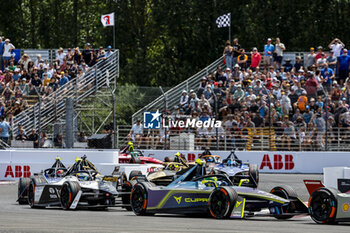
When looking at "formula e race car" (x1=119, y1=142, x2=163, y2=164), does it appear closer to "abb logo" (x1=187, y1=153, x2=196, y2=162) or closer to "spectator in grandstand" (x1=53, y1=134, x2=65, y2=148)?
"abb logo" (x1=187, y1=153, x2=196, y2=162)

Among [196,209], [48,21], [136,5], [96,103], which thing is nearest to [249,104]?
[96,103]

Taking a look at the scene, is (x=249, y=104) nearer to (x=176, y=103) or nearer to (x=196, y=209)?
(x=176, y=103)

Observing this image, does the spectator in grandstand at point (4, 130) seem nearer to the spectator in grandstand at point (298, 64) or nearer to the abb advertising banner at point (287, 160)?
the abb advertising banner at point (287, 160)

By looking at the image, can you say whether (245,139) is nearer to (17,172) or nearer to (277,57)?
(277,57)

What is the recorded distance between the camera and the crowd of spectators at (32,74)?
31062 millimetres

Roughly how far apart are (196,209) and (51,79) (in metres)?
20.0

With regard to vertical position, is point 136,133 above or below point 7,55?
below

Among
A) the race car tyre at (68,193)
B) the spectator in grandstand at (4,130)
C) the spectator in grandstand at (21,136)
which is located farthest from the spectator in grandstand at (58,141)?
the race car tyre at (68,193)

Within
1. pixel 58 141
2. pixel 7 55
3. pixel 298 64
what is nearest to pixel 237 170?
pixel 58 141

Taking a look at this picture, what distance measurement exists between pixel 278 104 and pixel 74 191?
41.7ft

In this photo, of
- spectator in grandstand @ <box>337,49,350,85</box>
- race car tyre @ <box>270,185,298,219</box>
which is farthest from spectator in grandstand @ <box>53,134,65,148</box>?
race car tyre @ <box>270,185,298,219</box>

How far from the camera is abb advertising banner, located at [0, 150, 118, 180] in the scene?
25.3 m

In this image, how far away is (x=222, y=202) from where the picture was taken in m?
13.3

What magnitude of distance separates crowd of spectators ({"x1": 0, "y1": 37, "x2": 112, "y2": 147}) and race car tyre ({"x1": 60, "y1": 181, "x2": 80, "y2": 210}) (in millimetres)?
12933
